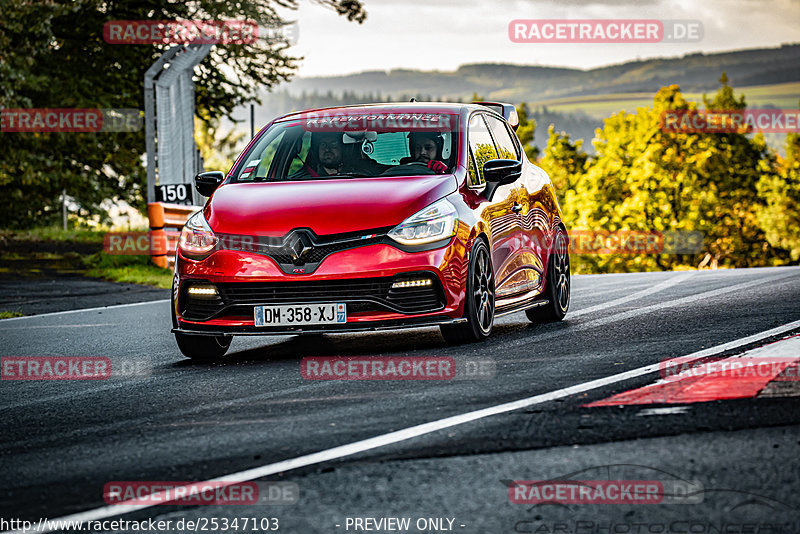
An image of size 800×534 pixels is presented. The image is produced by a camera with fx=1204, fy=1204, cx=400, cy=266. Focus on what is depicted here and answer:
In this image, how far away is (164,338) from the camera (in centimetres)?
1113

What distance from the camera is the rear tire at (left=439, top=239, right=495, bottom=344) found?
8.92 m

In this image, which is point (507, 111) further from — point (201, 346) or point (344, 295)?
point (201, 346)

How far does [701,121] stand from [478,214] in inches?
2498

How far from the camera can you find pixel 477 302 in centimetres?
909

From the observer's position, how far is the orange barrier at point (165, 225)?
62.8 feet

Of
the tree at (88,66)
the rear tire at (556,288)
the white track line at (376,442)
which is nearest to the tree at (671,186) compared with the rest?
the tree at (88,66)

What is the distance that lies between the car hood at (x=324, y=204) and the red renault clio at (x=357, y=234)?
0.01 metres

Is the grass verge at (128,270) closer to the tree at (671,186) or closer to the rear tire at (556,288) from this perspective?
the rear tire at (556,288)

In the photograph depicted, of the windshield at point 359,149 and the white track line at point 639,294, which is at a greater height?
the windshield at point 359,149

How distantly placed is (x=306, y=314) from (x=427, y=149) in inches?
77.1

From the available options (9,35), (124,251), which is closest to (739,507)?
(124,251)

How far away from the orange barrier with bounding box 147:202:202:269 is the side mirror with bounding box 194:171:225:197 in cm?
938
